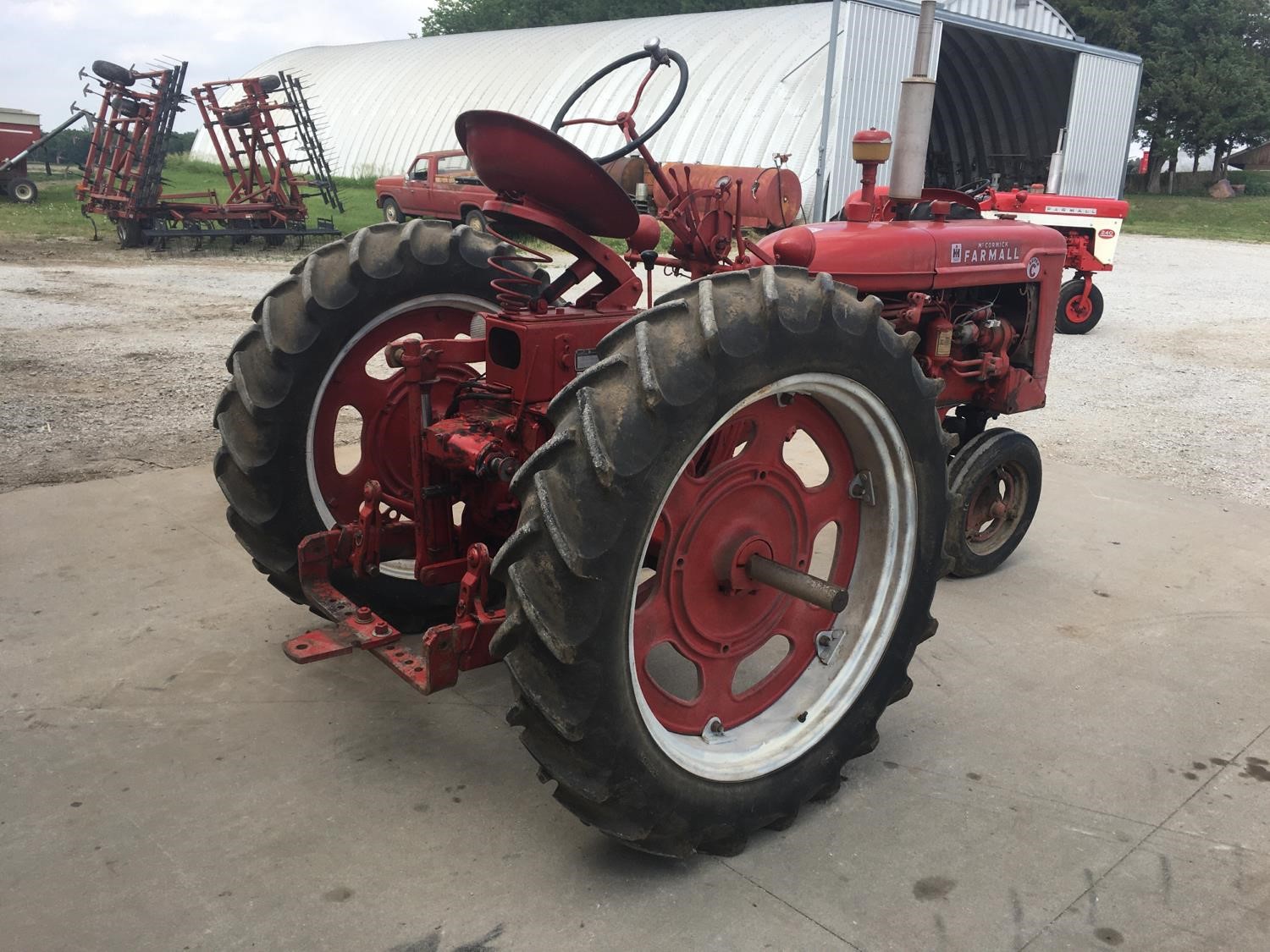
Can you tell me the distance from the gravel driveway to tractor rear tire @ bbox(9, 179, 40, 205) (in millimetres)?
9146

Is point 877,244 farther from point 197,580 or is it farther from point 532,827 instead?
point 197,580

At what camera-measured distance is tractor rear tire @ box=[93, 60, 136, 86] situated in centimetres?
1609

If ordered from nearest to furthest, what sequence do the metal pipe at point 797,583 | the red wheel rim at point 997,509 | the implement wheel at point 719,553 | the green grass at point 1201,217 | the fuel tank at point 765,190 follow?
the implement wheel at point 719,553, the metal pipe at point 797,583, the red wheel rim at point 997,509, the fuel tank at point 765,190, the green grass at point 1201,217

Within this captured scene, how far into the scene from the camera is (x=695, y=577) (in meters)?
2.69

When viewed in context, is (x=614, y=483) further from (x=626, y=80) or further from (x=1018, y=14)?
(x=1018, y=14)

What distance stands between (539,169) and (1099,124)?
24922 millimetres

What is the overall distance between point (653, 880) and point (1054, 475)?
171 inches

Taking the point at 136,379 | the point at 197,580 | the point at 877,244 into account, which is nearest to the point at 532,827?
the point at 197,580

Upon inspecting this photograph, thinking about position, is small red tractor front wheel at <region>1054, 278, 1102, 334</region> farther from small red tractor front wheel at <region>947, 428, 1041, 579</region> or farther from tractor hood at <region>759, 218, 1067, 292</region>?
small red tractor front wheel at <region>947, 428, 1041, 579</region>

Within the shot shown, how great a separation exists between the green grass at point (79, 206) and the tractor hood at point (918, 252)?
47.7 ft

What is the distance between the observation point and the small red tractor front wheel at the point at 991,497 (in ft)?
14.1

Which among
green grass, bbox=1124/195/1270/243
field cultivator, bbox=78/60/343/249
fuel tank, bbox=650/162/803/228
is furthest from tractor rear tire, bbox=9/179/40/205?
green grass, bbox=1124/195/1270/243

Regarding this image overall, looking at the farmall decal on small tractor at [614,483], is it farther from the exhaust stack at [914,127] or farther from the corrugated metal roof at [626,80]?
the corrugated metal roof at [626,80]

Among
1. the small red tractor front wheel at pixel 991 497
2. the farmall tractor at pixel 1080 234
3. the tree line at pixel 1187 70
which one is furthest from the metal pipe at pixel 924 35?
the tree line at pixel 1187 70
